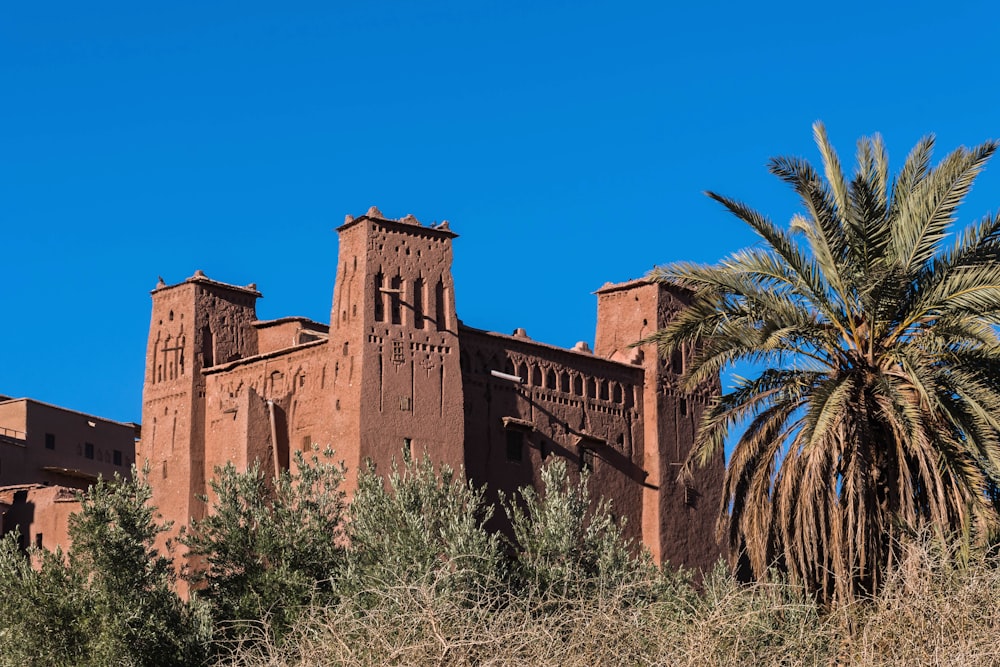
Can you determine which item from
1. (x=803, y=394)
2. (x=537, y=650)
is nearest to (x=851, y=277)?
(x=803, y=394)

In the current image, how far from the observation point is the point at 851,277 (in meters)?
21.4

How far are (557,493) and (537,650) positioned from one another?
8.58 meters

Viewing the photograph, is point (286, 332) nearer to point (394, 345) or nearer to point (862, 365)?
point (394, 345)

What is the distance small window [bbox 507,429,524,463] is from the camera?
3600 centimetres

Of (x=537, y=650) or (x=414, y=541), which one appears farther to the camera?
(x=414, y=541)

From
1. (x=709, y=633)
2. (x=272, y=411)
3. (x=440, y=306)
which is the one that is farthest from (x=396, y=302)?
(x=709, y=633)

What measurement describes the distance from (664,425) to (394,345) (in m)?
7.02

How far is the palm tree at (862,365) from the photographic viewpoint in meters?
20.7

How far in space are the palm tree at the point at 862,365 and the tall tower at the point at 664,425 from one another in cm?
1552

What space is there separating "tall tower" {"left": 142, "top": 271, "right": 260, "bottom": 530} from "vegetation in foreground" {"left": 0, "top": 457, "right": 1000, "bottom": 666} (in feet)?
29.1

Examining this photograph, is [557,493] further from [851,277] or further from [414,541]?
[851,277]

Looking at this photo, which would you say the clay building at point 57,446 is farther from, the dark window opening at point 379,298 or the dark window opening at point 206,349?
the dark window opening at point 379,298

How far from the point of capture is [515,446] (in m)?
36.2

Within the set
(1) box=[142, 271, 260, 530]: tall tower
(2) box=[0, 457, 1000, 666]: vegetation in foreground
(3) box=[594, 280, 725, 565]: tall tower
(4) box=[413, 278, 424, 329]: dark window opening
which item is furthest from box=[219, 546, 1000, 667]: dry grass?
(3) box=[594, 280, 725, 565]: tall tower
